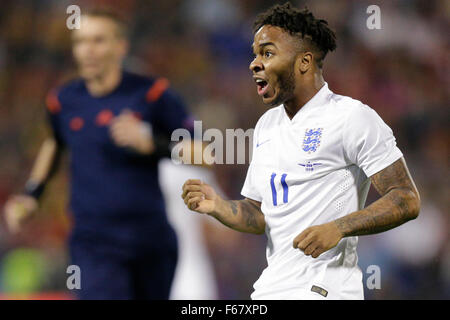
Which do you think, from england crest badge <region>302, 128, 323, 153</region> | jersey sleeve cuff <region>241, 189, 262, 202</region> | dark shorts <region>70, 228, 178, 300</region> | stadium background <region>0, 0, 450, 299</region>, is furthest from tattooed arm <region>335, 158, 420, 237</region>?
stadium background <region>0, 0, 450, 299</region>

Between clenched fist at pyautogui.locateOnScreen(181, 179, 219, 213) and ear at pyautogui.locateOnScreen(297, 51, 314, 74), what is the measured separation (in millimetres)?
622

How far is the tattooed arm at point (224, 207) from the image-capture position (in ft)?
9.95

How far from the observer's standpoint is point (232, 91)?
8.97m

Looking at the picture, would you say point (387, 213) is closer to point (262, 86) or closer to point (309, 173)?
point (309, 173)

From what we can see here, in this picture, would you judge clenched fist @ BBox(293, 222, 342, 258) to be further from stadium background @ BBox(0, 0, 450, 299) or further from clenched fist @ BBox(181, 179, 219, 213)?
stadium background @ BBox(0, 0, 450, 299)

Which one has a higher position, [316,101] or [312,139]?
[316,101]

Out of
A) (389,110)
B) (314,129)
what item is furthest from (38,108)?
(314,129)

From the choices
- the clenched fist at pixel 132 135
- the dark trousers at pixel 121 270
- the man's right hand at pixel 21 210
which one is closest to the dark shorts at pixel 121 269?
the dark trousers at pixel 121 270

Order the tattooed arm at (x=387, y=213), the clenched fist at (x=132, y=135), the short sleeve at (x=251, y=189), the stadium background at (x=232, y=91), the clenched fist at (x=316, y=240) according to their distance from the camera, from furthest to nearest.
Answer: the stadium background at (x=232, y=91) → the clenched fist at (x=132, y=135) → the short sleeve at (x=251, y=189) → the tattooed arm at (x=387, y=213) → the clenched fist at (x=316, y=240)

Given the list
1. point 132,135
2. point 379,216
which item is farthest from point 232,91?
point 379,216

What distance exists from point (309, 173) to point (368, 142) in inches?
10.8

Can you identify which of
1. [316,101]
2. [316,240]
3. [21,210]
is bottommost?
[316,240]

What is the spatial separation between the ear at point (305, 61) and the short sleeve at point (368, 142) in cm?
31

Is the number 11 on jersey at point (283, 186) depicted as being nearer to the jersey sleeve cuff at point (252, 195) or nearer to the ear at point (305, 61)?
the jersey sleeve cuff at point (252, 195)
